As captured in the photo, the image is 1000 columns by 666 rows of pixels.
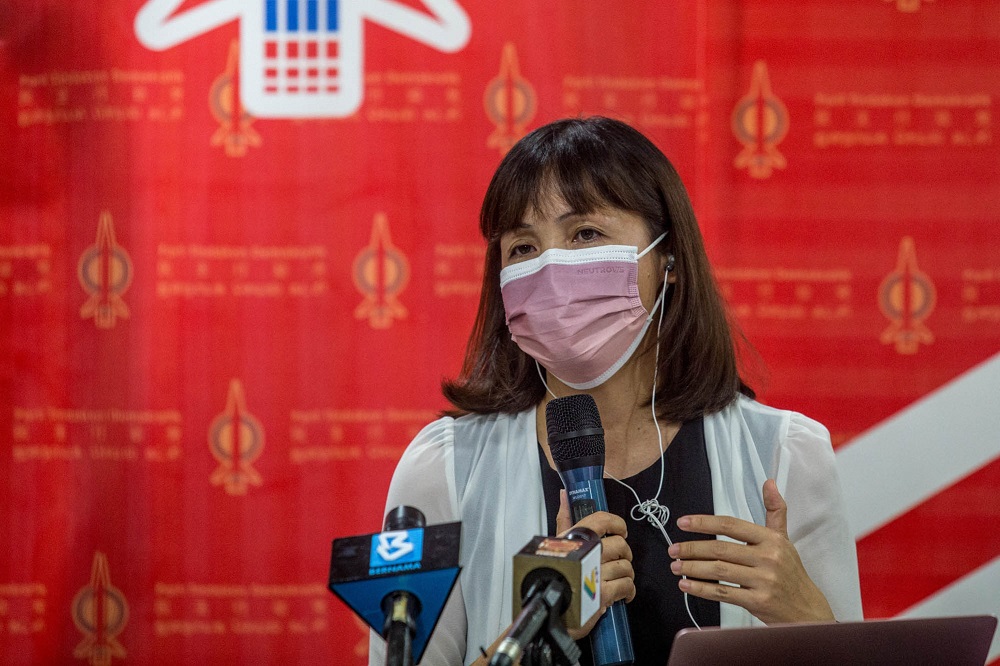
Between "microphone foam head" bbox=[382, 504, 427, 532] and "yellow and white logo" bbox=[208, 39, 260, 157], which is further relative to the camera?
"yellow and white logo" bbox=[208, 39, 260, 157]

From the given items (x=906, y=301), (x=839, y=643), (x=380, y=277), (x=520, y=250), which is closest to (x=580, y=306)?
(x=520, y=250)

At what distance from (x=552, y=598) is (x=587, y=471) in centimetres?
35

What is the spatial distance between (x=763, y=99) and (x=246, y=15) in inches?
55.7

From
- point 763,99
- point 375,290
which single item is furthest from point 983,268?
point 375,290

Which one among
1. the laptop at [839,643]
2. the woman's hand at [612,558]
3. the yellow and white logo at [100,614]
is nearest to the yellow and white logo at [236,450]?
the yellow and white logo at [100,614]

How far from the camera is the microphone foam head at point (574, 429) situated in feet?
3.61

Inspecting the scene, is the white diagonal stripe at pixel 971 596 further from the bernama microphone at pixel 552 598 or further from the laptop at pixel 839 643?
the bernama microphone at pixel 552 598

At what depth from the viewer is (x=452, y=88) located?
252cm

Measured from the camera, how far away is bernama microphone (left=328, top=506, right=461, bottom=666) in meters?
0.78

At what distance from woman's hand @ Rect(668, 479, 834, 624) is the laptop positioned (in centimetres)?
23

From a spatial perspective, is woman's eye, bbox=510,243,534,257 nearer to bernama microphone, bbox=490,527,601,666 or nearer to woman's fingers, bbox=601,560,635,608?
woman's fingers, bbox=601,560,635,608

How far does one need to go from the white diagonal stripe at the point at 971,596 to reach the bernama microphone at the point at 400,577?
1980 millimetres

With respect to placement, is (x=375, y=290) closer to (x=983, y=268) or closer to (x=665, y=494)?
(x=665, y=494)

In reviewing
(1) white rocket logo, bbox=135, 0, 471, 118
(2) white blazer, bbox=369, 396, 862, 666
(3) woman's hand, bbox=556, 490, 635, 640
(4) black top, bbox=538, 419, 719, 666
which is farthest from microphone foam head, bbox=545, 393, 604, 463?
(1) white rocket logo, bbox=135, 0, 471, 118
